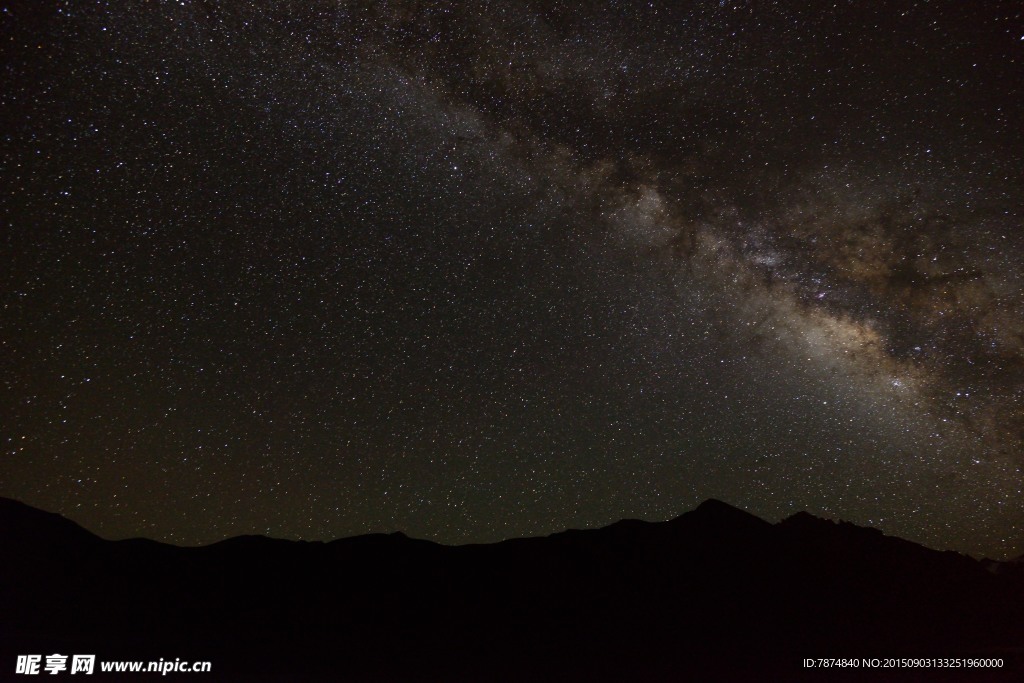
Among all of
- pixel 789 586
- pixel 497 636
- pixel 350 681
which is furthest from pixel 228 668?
pixel 789 586

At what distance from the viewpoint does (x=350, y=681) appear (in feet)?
107

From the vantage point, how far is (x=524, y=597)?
72750mm

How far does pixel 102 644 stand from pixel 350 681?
30921 mm

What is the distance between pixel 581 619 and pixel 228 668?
3981 centimetres

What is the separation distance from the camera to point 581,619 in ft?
225

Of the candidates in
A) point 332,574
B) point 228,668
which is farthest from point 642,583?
point 228,668

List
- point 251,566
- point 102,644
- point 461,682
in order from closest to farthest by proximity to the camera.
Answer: point 461,682 < point 102,644 < point 251,566

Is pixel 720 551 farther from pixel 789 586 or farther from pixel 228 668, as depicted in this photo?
pixel 228 668

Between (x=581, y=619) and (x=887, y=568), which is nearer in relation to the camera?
(x=581, y=619)

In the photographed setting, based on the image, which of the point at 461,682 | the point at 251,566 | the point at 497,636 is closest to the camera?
the point at 461,682

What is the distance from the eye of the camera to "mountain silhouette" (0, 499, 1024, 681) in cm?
5259

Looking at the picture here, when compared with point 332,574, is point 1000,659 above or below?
below

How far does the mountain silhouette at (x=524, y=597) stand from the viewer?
52594mm

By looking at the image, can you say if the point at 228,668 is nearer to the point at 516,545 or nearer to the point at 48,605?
the point at 48,605
